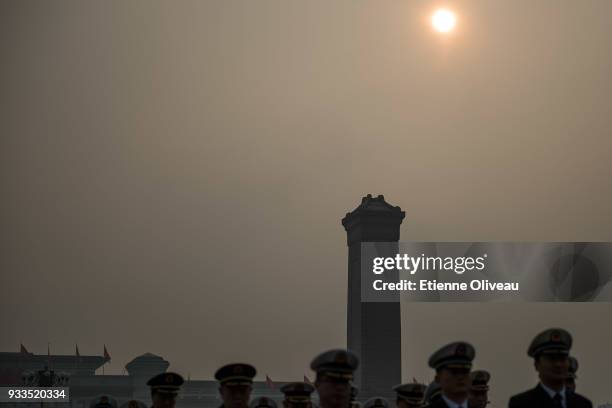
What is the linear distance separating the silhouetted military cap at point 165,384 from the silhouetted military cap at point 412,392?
9.25ft

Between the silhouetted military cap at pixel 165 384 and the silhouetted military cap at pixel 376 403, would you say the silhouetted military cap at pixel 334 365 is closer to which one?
the silhouetted military cap at pixel 165 384

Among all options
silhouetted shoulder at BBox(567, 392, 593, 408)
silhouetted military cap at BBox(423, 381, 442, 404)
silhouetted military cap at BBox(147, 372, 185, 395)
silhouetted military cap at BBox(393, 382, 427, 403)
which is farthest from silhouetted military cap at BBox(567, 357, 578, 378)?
silhouetted military cap at BBox(147, 372, 185, 395)

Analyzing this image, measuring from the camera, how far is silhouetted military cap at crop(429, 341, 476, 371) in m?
9.24

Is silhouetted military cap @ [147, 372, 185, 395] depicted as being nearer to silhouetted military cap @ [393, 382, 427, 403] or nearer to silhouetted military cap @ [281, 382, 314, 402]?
silhouetted military cap @ [281, 382, 314, 402]

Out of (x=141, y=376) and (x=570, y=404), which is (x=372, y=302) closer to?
(x=141, y=376)

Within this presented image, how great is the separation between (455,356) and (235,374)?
101 inches

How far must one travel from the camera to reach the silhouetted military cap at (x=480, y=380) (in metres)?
12.7

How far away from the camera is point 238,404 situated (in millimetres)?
10578

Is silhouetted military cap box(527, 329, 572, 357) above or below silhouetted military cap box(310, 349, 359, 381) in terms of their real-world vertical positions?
above

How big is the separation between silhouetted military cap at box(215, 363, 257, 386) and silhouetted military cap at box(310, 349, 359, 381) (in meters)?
1.61

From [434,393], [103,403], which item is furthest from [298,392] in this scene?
[103,403]

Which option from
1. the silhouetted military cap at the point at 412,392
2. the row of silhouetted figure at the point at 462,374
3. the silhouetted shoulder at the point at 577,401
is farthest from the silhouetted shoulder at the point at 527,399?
the silhouetted military cap at the point at 412,392

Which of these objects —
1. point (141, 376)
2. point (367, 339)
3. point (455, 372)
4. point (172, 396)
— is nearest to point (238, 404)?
point (172, 396)

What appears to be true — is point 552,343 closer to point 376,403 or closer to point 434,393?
point 434,393
